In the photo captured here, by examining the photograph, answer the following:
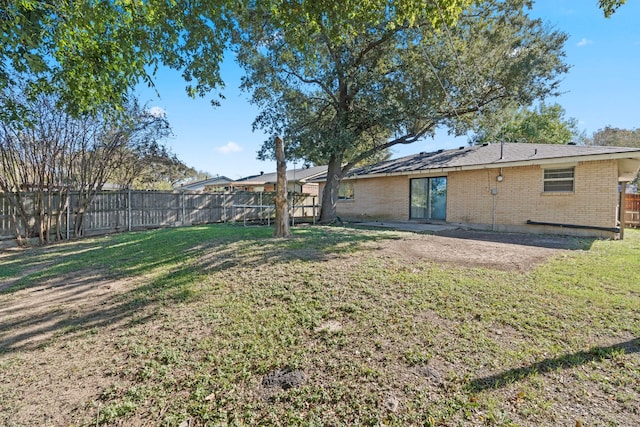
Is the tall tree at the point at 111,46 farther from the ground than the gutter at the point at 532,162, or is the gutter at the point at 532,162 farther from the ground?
the tall tree at the point at 111,46

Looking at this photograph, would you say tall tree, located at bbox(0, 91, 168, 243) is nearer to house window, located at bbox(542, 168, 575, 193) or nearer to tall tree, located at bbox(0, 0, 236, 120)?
tall tree, located at bbox(0, 0, 236, 120)

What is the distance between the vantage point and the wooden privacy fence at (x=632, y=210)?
14.6 meters

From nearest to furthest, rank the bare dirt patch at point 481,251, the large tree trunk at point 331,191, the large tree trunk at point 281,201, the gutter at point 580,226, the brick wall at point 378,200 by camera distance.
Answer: the bare dirt patch at point 481,251 → the large tree trunk at point 281,201 → the gutter at point 580,226 → the large tree trunk at point 331,191 → the brick wall at point 378,200

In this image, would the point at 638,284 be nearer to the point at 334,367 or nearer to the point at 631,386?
the point at 631,386

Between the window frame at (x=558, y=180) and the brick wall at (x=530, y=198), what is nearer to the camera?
the brick wall at (x=530, y=198)

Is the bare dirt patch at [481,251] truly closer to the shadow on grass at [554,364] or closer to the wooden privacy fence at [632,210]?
the shadow on grass at [554,364]

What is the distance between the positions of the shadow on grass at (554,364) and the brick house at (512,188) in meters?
8.24

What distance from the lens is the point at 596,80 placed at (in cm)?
1336

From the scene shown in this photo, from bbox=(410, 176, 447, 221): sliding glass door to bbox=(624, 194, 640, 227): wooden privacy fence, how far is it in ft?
28.3

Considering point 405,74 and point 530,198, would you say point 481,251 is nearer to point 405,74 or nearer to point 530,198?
point 530,198

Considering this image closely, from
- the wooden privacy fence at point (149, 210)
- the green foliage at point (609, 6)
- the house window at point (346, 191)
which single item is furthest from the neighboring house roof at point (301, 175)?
the green foliage at point (609, 6)

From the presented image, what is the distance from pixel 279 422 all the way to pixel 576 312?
3562 millimetres

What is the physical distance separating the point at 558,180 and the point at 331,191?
27.8ft

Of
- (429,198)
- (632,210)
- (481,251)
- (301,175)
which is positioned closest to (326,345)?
(481,251)
